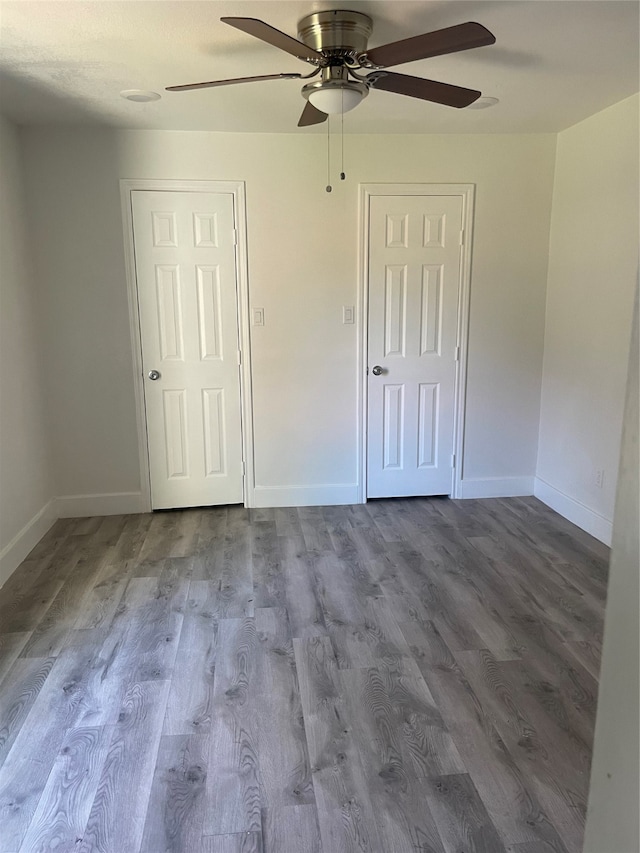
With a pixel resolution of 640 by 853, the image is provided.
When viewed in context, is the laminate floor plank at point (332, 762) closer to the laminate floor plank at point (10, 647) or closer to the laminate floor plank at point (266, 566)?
the laminate floor plank at point (266, 566)

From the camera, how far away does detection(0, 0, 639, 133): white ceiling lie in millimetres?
2100

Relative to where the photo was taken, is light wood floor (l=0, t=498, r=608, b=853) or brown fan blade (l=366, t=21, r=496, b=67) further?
brown fan blade (l=366, t=21, r=496, b=67)

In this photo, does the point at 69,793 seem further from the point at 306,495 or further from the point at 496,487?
the point at 496,487

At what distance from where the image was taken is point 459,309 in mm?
4090

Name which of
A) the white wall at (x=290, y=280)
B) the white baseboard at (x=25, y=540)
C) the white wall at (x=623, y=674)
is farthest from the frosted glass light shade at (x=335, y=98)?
the white baseboard at (x=25, y=540)

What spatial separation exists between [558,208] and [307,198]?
169 centimetres

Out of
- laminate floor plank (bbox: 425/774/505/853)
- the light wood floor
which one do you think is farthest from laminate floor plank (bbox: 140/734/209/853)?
laminate floor plank (bbox: 425/774/505/853)

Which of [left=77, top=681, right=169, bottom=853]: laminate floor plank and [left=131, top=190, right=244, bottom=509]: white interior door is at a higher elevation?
[left=131, top=190, right=244, bottom=509]: white interior door

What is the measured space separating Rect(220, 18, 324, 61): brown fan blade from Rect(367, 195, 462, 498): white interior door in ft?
6.33

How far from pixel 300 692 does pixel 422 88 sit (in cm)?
236

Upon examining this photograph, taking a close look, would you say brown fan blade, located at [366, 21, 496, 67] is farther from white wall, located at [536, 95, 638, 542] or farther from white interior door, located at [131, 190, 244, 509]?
white interior door, located at [131, 190, 244, 509]

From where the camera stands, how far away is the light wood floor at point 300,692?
1.70m

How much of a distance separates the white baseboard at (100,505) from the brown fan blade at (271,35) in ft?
9.82

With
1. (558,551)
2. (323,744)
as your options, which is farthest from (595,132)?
(323,744)
